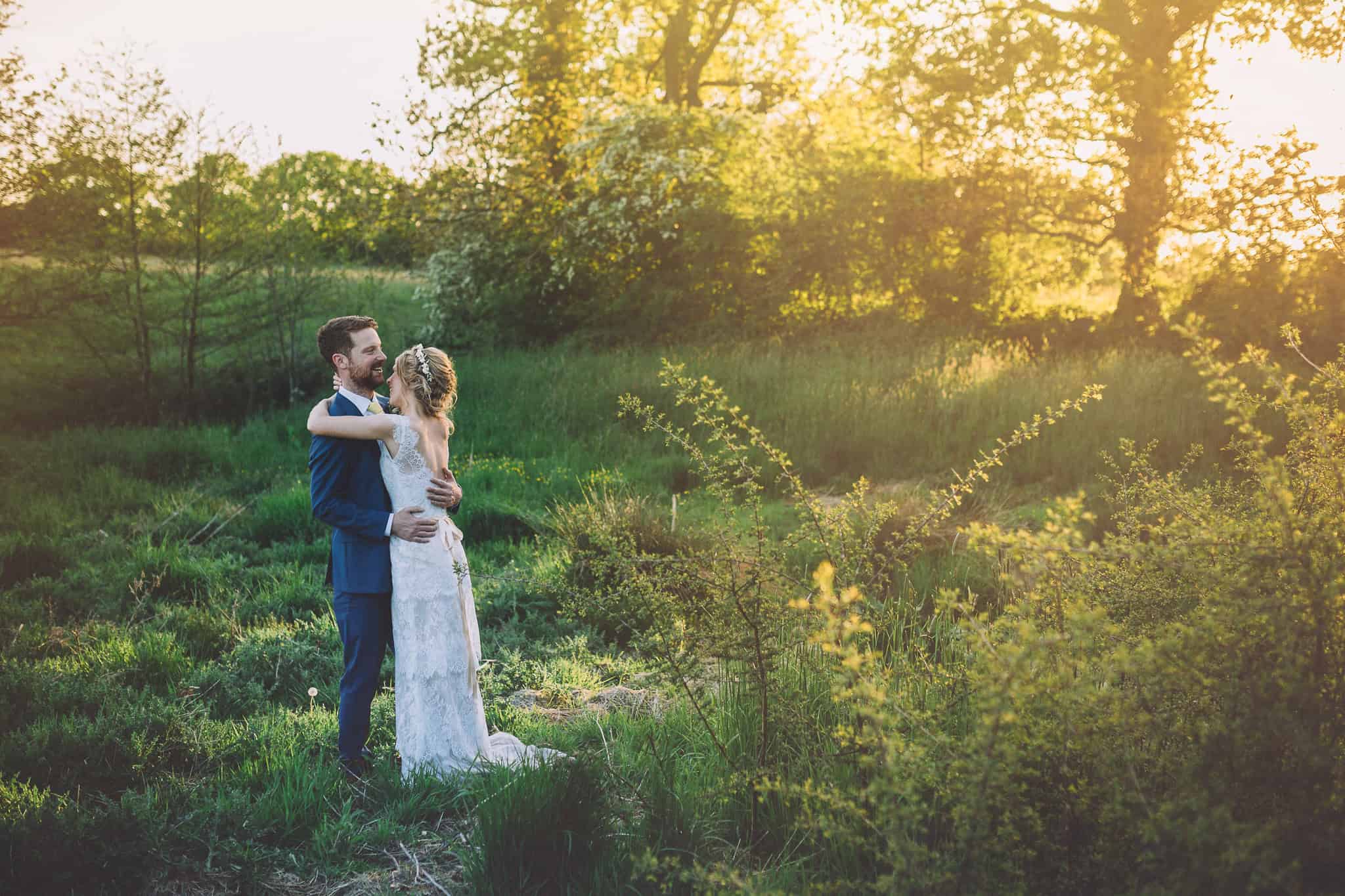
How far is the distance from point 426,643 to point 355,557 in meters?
0.50

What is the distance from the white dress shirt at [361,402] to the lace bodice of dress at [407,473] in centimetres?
12

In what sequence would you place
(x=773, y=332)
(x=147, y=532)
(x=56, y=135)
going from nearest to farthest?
(x=147, y=532), (x=56, y=135), (x=773, y=332)

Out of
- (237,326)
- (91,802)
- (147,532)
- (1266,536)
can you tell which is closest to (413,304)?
(237,326)

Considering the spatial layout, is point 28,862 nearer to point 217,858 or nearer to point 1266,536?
point 217,858

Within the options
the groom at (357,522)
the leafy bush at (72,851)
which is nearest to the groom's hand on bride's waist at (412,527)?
the groom at (357,522)

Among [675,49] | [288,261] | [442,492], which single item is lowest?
[442,492]

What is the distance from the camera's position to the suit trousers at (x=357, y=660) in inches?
166

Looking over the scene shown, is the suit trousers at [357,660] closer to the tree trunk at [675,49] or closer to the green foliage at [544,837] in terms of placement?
the green foliage at [544,837]

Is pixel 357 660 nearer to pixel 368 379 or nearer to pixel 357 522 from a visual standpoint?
pixel 357 522

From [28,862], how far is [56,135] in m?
13.9

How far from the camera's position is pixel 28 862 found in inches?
131

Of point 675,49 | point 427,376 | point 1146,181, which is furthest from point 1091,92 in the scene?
point 427,376

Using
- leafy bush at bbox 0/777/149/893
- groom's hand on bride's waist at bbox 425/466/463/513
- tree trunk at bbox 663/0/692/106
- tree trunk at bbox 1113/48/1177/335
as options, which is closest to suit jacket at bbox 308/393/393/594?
groom's hand on bride's waist at bbox 425/466/463/513

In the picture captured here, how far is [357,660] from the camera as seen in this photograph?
422cm
